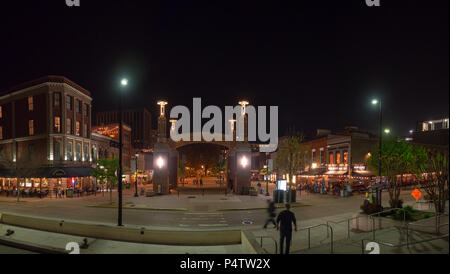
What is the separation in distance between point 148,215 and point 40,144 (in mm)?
26640

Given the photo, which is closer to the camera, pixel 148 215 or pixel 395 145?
pixel 148 215

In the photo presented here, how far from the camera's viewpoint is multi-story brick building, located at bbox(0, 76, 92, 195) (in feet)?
116

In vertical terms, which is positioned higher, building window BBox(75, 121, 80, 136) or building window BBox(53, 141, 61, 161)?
building window BBox(75, 121, 80, 136)

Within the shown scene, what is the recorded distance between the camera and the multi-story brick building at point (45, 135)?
116ft

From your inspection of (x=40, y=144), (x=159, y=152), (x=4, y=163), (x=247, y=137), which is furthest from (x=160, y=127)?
(x=4, y=163)

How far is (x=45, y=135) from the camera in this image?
1421 inches

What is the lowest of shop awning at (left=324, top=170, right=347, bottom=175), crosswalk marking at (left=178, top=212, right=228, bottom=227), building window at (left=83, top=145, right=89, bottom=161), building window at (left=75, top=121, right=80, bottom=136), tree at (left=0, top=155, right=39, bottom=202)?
crosswalk marking at (left=178, top=212, right=228, bottom=227)

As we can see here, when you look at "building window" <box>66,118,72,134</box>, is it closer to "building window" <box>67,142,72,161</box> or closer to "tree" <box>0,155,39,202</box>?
"building window" <box>67,142,72,161</box>

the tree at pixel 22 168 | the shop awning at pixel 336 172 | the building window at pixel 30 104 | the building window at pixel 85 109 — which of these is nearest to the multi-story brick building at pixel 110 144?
the building window at pixel 85 109

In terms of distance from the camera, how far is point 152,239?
1173cm

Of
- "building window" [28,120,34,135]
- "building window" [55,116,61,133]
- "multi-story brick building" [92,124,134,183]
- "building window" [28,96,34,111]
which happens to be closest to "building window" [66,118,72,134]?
"building window" [55,116,61,133]

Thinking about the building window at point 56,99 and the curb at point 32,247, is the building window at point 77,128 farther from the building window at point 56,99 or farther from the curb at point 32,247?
the curb at point 32,247
